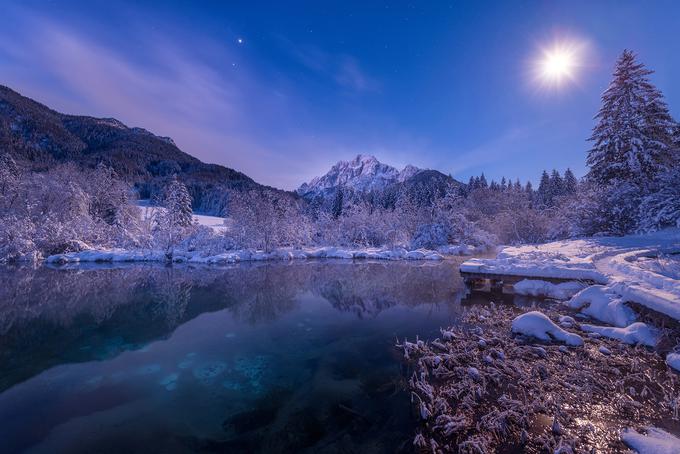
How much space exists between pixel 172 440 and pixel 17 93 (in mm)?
207050

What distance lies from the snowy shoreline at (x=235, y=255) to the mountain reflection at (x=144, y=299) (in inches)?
205

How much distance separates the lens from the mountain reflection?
358 inches

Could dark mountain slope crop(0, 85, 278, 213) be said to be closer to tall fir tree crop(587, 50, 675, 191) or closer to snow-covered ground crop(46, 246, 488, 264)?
snow-covered ground crop(46, 246, 488, 264)

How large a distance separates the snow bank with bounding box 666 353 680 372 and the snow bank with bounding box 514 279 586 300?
5.75m

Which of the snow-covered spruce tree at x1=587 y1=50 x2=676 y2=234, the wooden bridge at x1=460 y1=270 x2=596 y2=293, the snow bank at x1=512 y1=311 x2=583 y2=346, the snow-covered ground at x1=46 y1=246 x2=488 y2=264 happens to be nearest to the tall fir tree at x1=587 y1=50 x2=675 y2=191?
the snow-covered spruce tree at x1=587 y1=50 x2=676 y2=234

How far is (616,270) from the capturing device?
1133 cm

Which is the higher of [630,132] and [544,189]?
[544,189]

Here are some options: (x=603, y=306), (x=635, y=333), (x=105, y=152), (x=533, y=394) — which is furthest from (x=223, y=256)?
(x=105, y=152)

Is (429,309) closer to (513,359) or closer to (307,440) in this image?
(513,359)

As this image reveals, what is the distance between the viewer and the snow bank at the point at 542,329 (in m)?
7.86

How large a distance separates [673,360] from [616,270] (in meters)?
6.05

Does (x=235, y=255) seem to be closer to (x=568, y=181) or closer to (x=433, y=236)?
(x=433, y=236)

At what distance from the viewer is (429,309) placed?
12.4 m

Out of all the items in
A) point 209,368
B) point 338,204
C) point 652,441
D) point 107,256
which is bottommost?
point 107,256
